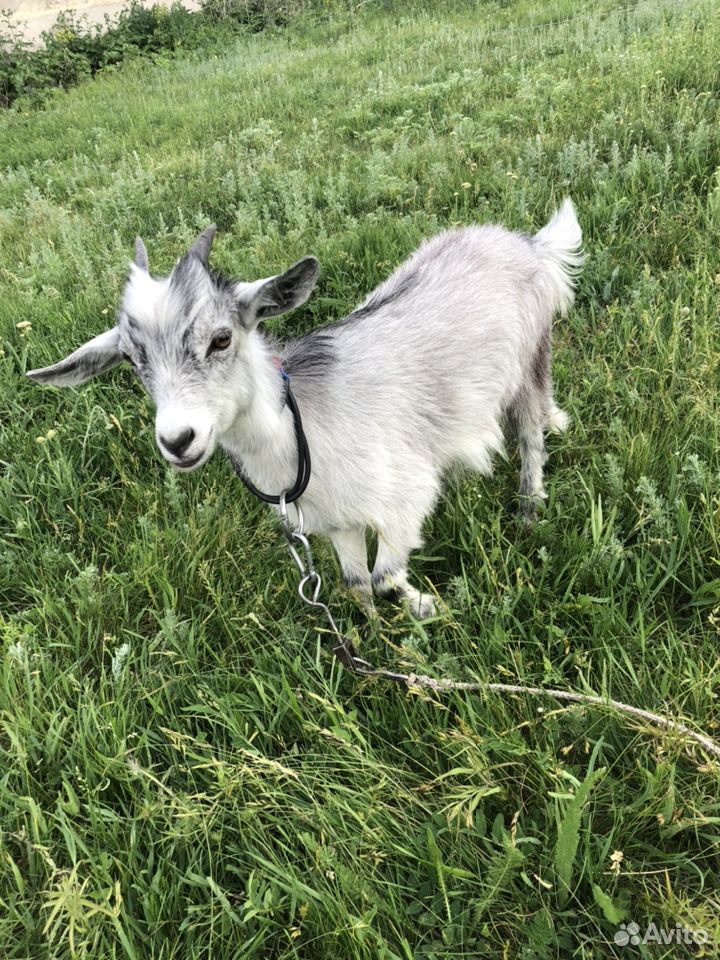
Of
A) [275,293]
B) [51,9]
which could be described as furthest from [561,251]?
[51,9]

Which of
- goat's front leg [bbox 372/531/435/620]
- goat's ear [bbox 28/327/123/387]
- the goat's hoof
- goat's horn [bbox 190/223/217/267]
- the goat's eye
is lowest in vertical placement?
the goat's hoof

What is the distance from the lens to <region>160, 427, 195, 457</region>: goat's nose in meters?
1.76

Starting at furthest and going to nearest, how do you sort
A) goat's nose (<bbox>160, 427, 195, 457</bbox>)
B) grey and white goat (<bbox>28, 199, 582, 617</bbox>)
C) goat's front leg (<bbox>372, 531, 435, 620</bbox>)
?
1. goat's front leg (<bbox>372, 531, 435, 620</bbox>)
2. grey and white goat (<bbox>28, 199, 582, 617</bbox>)
3. goat's nose (<bbox>160, 427, 195, 457</bbox>)

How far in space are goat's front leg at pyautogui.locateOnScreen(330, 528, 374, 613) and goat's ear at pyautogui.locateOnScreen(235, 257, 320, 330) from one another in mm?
819

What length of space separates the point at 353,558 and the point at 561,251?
1.76 meters

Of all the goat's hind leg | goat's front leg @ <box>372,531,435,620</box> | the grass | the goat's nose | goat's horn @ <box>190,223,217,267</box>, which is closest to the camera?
the grass

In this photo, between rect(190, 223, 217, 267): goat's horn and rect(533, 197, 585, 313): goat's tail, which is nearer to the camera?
rect(190, 223, 217, 267): goat's horn

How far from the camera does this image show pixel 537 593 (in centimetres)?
205

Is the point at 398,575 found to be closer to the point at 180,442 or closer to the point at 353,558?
the point at 353,558

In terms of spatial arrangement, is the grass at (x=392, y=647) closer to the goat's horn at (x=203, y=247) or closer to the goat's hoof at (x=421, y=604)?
the goat's hoof at (x=421, y=604)

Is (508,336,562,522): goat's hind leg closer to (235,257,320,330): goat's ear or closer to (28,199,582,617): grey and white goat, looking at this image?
(28,199,582,617): grey and white goat

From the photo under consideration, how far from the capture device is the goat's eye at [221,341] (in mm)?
1978

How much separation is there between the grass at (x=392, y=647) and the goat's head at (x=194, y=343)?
2.08 ft

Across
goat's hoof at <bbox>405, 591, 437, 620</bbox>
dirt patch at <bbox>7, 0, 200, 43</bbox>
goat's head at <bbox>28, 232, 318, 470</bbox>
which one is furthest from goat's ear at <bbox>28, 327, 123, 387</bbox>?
dirt patch at <bbox>7, 0, 200, 43</bbox>
